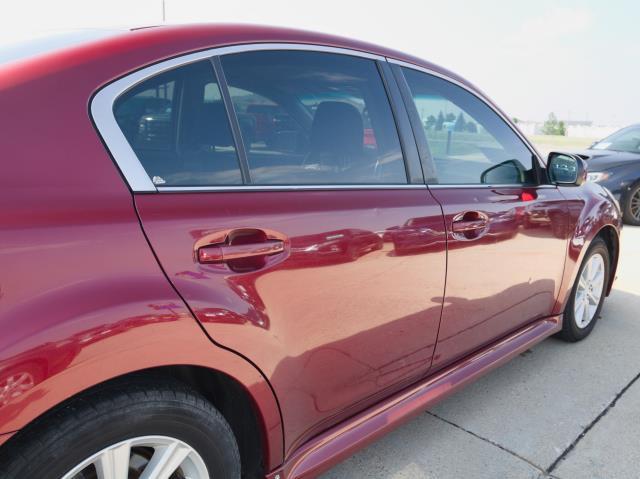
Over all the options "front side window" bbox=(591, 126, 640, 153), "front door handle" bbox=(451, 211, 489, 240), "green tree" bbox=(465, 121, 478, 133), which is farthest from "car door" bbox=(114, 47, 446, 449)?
"front side window" bbox=(591, 126, 640, 153)

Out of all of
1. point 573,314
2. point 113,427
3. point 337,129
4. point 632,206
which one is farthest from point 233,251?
point 632,206

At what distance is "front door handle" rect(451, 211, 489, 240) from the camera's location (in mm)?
2160

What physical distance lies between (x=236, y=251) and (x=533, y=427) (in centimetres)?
197

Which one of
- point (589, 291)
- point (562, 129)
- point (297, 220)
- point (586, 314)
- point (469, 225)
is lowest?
point (586, 314)

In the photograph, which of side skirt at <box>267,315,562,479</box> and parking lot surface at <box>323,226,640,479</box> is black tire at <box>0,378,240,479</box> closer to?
side skirt at <box>267,315,562,479</box>

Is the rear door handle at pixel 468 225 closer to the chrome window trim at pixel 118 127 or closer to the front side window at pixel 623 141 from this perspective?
→ the chrome window trim at pixel 118 127

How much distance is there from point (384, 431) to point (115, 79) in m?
1.56

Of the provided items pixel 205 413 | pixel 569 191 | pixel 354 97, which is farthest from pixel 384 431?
pixel 569 191

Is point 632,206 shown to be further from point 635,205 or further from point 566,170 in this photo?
point 566,170

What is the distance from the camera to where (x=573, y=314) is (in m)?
3.36

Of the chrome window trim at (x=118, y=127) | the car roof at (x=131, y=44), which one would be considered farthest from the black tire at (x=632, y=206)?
the chrome window trim at (x=118, y=127)

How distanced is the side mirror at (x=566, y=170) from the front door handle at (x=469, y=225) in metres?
0.89

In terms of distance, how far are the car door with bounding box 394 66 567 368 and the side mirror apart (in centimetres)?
11

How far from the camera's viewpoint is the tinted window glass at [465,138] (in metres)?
2.28
